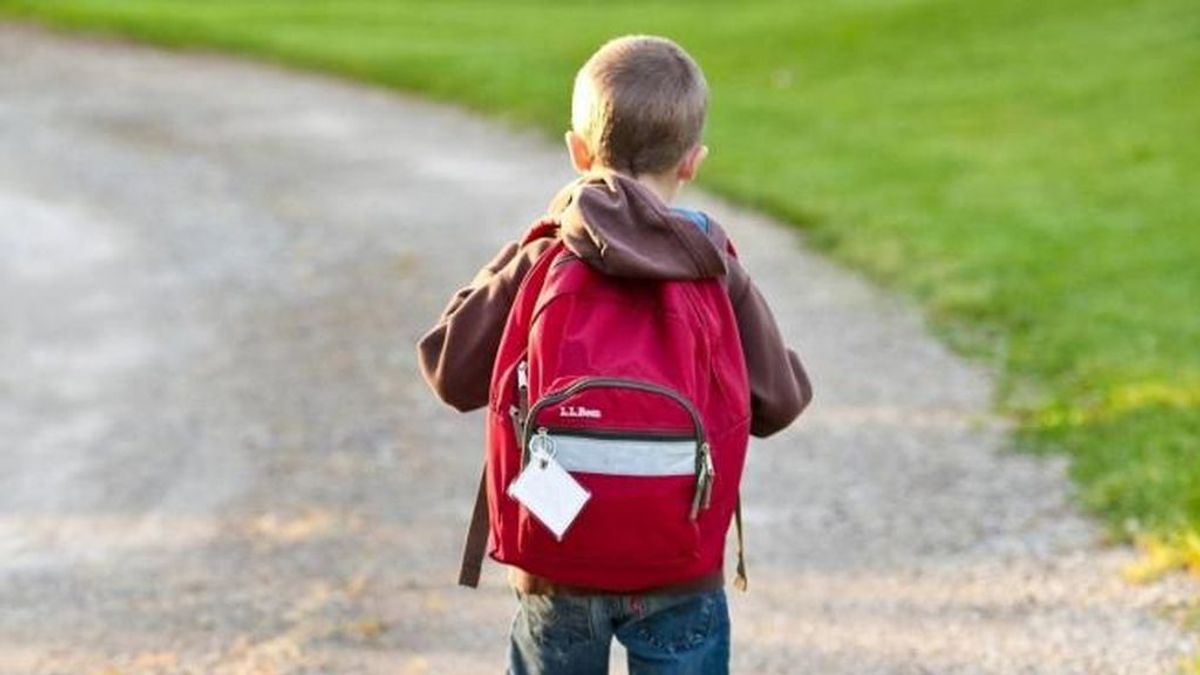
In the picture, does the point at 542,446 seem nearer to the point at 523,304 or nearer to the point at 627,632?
the point at 523,304

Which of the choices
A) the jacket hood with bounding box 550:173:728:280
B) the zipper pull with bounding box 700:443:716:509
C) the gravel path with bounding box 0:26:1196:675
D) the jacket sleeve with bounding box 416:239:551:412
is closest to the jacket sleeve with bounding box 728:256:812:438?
the jacket hood with bounding box 550:173:728:280

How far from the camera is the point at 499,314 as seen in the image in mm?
3172

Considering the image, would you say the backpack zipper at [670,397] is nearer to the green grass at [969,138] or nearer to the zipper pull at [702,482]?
the zipper pull at [702,482]

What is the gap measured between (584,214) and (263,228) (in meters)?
8.55

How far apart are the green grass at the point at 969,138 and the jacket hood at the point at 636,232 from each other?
9.72 ft

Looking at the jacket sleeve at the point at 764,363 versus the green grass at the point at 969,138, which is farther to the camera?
the green grass at the point at 969,138

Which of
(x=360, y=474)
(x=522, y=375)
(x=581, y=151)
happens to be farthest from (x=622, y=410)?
(x=360, y=474)

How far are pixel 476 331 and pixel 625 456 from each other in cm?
36

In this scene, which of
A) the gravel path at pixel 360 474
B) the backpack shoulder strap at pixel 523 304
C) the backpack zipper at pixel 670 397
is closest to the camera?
the backpack zipper at pixel 670 397

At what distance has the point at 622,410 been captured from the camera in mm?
2969

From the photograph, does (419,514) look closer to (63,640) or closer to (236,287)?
(63,640)

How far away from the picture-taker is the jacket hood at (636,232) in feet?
9.82

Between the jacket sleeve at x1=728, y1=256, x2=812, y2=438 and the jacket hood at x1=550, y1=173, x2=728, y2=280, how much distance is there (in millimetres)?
105

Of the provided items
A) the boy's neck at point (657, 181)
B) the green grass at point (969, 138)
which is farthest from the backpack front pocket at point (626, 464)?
the green grass at point (969, 138)
